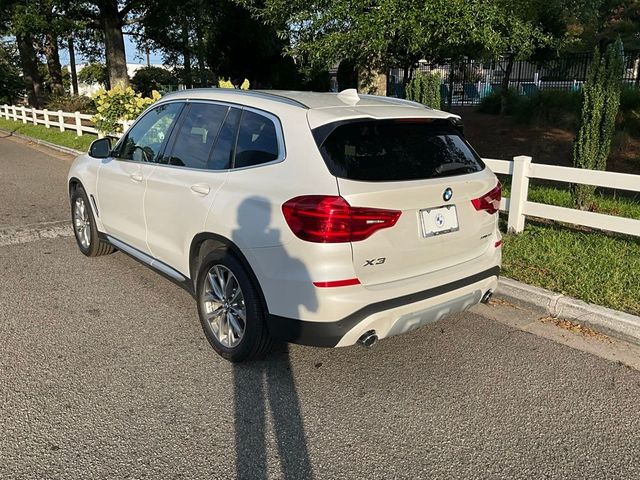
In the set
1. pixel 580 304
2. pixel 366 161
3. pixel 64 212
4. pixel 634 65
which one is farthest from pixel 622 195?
pixel 634 65

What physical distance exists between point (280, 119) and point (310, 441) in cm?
189

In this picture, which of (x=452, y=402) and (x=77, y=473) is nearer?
(x=77, y=473)

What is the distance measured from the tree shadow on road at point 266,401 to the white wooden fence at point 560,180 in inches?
141

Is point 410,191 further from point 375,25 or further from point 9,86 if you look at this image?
point 9,86

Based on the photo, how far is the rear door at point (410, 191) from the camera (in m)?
3.21

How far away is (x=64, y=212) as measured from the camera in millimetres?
8383

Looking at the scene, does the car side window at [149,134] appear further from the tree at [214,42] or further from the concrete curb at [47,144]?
the tree at [214,42]

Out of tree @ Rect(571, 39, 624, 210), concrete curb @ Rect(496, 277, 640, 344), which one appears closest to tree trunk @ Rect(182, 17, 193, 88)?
tree @ Rect(571, 39, 624, 210)

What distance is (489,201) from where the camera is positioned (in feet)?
12.7

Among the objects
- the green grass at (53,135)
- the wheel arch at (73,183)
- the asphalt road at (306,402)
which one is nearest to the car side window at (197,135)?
the asphalt road at (306,402)

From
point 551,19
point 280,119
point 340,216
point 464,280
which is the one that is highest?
point 551,19

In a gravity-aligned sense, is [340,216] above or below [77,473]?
above

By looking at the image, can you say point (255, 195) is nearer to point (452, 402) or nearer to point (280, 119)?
point (280, 119)

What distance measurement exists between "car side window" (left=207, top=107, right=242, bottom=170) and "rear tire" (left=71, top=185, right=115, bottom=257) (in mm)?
2300
